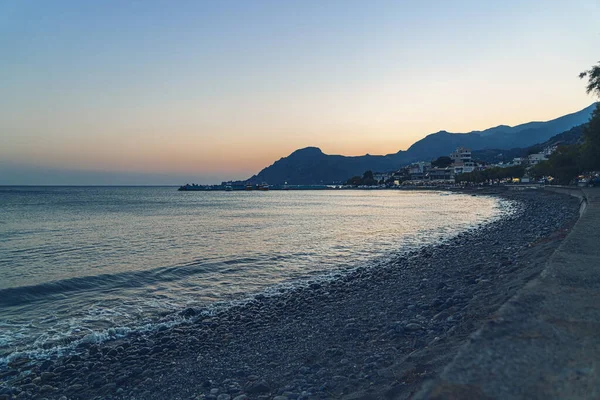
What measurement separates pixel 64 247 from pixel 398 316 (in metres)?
22.8

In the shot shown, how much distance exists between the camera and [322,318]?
29.5 feet

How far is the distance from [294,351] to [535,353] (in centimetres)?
438

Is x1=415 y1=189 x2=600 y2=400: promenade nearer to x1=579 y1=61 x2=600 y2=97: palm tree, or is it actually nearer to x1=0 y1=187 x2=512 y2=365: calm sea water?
x1=0 y1=187 x2=512 y2=365: calm sea water

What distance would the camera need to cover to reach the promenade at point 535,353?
3246mm

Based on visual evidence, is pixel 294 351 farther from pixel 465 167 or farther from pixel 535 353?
pixel 465 167

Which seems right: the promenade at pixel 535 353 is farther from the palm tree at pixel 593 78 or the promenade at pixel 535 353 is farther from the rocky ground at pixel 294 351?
the palm tree at pixel 593 78

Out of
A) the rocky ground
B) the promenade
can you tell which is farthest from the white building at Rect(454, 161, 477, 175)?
the promenade

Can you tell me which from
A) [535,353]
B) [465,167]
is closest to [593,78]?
[535,353]

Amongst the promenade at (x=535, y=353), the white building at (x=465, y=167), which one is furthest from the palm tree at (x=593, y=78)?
the white building at (x=465, y=167)

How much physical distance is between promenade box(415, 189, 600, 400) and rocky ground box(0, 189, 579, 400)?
2.39ft

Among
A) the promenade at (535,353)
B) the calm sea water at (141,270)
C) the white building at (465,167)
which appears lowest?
the calm sea water at (141,270)

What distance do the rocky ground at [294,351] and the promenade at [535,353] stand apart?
0.73 metres

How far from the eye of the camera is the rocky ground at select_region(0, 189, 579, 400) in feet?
17.8

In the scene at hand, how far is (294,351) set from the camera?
7035 mm
